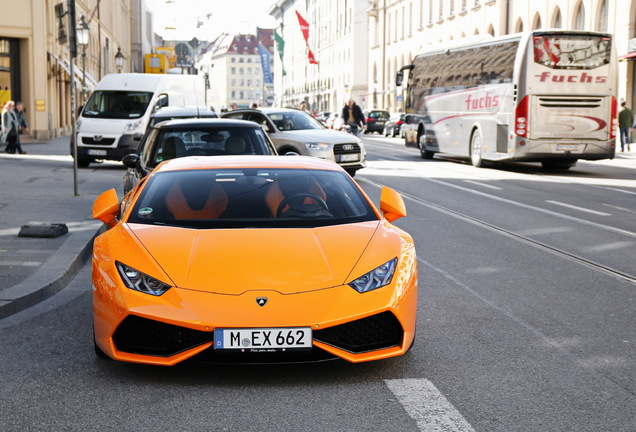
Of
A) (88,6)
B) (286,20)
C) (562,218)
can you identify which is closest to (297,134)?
(562,218)

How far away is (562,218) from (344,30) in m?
89.3

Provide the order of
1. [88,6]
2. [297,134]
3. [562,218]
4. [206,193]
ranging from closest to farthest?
[206,193]
[562,218]
[297,134]
[88,6]

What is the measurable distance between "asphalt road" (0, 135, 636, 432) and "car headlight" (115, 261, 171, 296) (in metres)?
0.50

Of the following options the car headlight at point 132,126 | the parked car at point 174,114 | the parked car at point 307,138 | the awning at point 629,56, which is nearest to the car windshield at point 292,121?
the parked car at point 307,138

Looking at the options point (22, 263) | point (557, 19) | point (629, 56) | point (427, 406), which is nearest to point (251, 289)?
point (427, 406)

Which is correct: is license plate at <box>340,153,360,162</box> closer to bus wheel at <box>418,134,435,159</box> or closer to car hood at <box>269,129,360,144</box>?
car hood at <box>269,129,360,144</box>

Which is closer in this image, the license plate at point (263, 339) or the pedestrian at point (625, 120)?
the license plate at point (263, 339)

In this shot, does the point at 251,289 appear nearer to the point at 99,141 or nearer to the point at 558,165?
the point at 99,141

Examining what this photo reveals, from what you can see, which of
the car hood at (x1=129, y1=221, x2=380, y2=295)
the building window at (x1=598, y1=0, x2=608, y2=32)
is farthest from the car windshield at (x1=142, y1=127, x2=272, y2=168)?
the building window at (x1=598, y1=0, x2=608, y2=32)

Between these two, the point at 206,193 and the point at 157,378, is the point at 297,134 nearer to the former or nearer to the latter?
the point at 206,193

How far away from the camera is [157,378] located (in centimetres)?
507

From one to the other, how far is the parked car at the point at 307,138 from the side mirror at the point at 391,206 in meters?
12.6

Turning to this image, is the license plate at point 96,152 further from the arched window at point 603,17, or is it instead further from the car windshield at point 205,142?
Result: the arched window at point 603,17

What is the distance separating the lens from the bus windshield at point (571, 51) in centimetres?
2269
